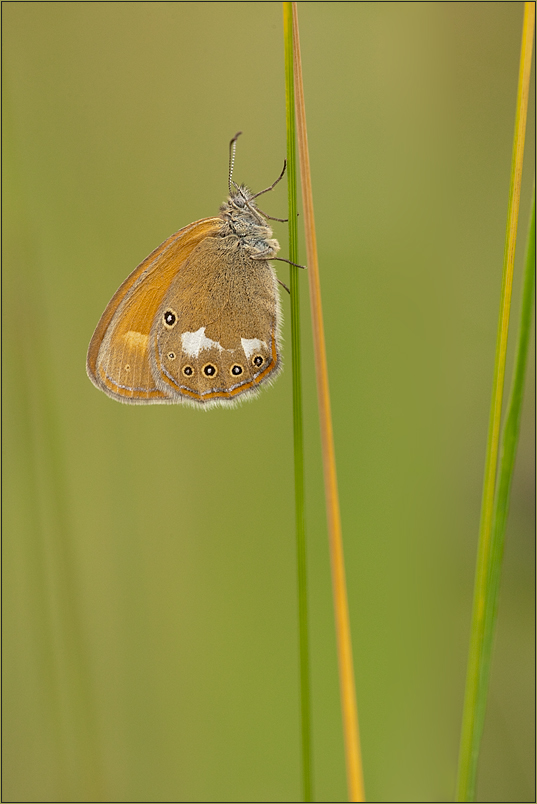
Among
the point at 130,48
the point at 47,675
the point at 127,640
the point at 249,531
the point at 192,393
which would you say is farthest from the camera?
the point at 130,48

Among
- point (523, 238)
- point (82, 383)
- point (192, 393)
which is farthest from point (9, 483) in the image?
point (523, 238)

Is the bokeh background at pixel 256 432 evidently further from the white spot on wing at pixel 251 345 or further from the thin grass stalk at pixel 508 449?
the thin grass stalk at pixel 508 449

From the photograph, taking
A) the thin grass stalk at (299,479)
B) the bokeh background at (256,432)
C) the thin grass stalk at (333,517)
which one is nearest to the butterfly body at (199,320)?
the bokeh background at (256,432)

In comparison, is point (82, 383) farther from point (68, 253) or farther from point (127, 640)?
point (127, 640)

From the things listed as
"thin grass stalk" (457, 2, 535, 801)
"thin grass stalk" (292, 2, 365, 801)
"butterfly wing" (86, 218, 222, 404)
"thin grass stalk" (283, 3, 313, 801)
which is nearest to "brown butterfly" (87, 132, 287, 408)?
"butterfly wing" (86, 218, 222, 404)

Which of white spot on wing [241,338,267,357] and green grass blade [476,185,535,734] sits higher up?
white spot on wing [241,338,267,357]

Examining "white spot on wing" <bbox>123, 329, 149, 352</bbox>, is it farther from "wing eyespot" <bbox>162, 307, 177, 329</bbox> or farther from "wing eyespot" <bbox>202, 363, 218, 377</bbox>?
"wing eyespot" <bbox>202, 363, 218, 377</bbox>

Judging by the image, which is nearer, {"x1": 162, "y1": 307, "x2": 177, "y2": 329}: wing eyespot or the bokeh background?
the bokeh background
